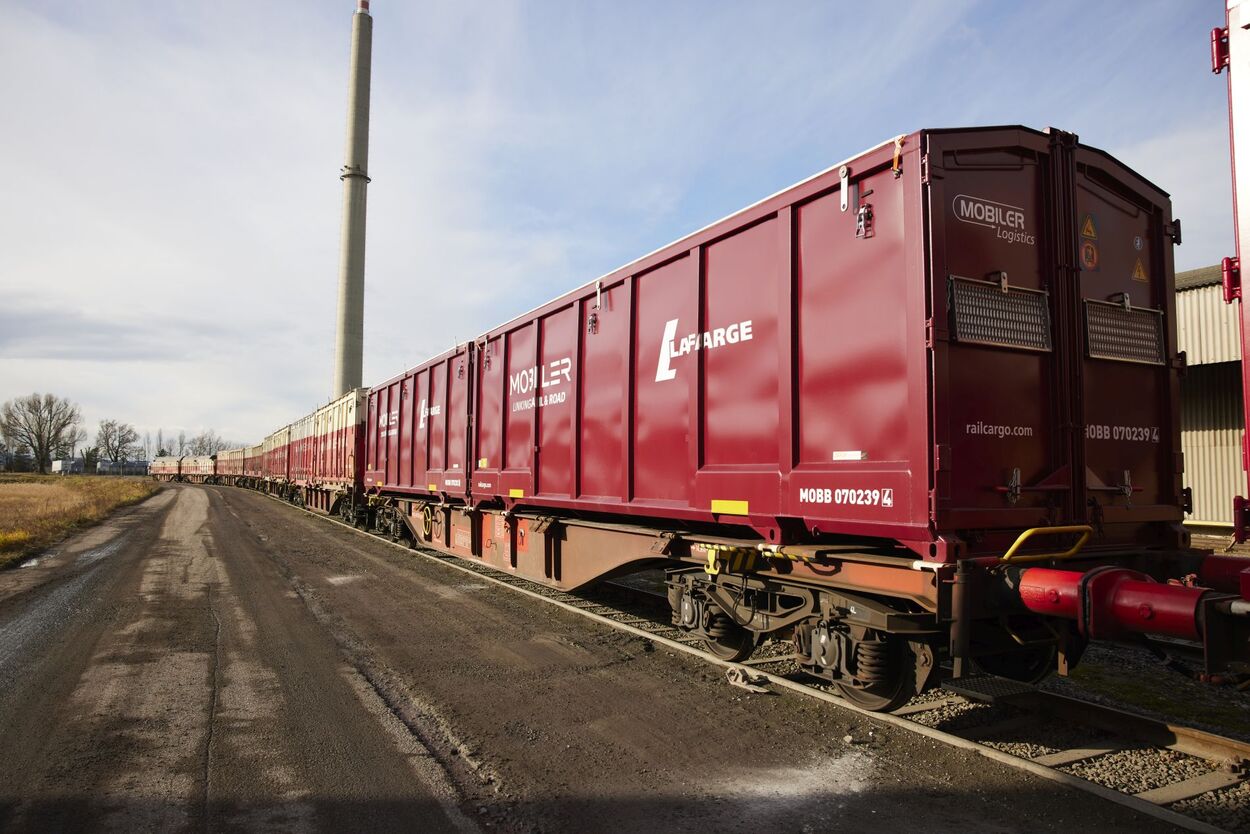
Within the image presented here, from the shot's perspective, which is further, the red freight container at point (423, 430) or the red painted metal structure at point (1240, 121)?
the red freight container at point (423, 430)

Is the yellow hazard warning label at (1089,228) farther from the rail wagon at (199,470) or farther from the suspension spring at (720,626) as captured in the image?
the rail wagon at (199,470)

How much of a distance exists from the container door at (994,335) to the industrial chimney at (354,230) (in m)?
49.5

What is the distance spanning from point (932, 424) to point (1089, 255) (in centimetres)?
202

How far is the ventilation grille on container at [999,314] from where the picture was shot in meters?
4.28

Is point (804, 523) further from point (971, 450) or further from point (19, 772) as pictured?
point (19, 772)

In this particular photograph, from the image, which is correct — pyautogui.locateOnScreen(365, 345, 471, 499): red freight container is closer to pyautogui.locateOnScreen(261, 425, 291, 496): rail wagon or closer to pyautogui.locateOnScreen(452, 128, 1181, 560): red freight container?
pyautogui.locateOnScreen(452, 128, 1181, 560): red freight container

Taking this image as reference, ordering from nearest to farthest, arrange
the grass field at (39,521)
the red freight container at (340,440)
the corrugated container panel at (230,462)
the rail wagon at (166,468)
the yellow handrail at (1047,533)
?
the yellow handrail at (1047,533) → the grass field at (39,521) → the red freight container at (340,440) → the corrugated container panel at (230,462) → the rail wagon at (166,468)

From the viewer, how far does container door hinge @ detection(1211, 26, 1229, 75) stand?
3600 millimetres

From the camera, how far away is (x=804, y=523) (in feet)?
16.8

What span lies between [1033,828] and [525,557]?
23.5 feet

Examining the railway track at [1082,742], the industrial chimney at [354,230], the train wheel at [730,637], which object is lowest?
the railway track at [1082,742]

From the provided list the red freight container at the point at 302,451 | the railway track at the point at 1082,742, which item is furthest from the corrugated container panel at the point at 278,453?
the railway track at the point at 1082,742

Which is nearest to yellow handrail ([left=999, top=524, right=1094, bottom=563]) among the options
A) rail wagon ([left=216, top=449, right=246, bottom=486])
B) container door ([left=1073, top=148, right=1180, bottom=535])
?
container door ([left=1073, top=148, right=1180, bottom=535])

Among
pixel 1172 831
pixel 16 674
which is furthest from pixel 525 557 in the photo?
pixel 1172 831
